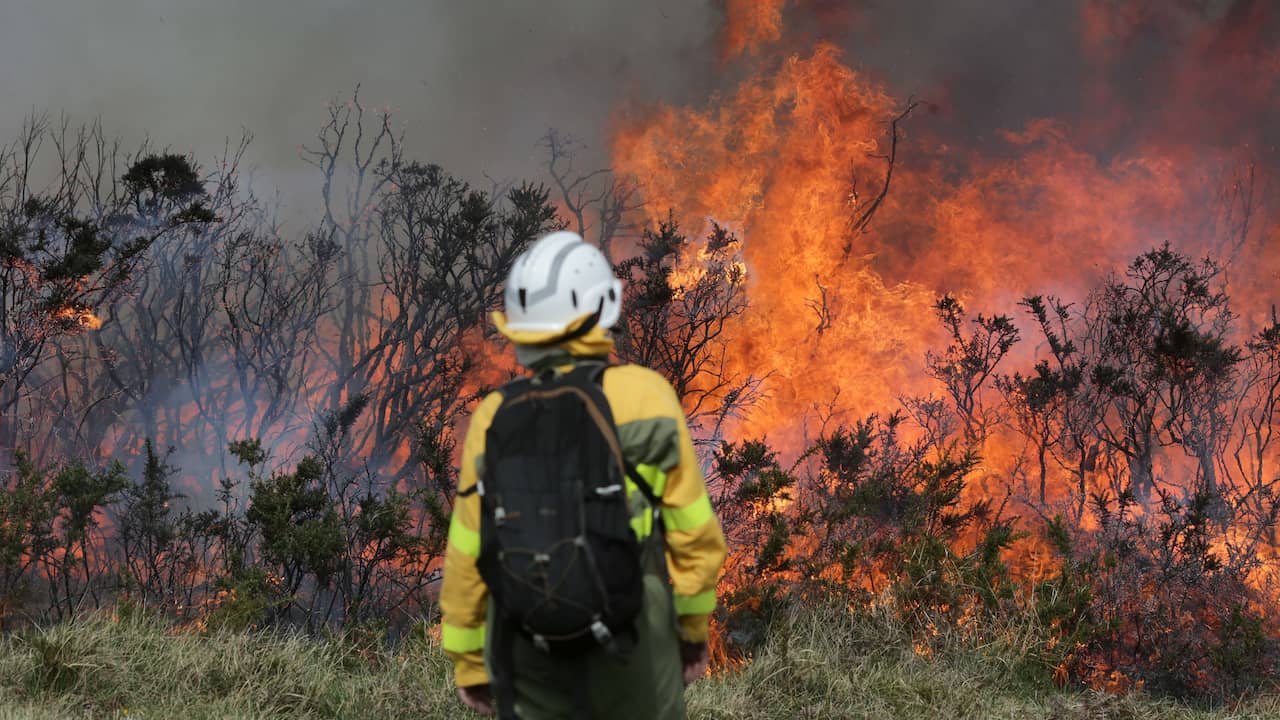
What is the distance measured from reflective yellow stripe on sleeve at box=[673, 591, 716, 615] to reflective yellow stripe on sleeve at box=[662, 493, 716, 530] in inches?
7.9

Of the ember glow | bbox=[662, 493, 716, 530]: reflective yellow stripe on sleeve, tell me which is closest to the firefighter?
bbox=[662, 493, 716, 530]: reflective yellow stripe on sleeve

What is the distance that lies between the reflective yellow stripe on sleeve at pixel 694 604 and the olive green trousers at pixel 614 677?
0.02 m

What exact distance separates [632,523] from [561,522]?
7.6 inches

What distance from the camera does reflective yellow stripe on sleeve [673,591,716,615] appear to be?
8.11 feet

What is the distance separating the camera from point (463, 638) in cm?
249

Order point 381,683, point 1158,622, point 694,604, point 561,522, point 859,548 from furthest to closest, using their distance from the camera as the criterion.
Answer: point 1158,622, point 859,548, point 381,683, point 694,604, point 561,522

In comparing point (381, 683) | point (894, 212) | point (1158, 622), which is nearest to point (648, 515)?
point (381, 683)

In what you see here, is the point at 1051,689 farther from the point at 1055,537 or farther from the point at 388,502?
the point at 388,502

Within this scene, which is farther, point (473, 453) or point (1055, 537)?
point (1055, 537)

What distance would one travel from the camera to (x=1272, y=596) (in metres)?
9.62

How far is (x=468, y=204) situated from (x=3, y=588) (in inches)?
372

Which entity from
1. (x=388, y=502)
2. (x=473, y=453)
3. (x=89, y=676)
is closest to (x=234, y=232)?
(x=388, y=502)

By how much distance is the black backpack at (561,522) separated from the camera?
7.20 feet

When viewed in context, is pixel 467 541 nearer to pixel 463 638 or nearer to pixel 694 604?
pixel 463 638
